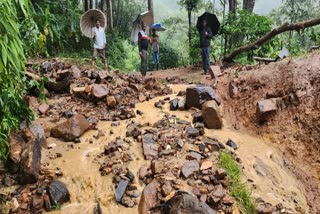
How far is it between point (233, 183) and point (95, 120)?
277 centimetres

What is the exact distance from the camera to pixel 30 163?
4.54m

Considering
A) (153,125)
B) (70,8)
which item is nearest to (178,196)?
(153,125)

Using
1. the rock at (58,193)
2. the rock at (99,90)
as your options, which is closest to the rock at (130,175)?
the rock at (58,193)

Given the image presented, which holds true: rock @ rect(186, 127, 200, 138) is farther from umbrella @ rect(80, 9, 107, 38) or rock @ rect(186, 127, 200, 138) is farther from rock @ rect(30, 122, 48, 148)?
umbrella @ rect(80, 9, 107, 38)

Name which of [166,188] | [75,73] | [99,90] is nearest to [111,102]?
[99,90]

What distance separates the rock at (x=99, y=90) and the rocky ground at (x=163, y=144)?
0.06 ft

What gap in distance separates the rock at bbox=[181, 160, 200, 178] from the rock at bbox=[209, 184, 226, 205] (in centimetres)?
41

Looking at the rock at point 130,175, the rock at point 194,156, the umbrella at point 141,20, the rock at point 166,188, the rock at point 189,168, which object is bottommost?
the rock at point 166,188

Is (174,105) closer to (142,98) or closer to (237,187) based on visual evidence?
(142,98)

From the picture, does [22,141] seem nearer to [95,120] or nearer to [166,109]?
[95,120]

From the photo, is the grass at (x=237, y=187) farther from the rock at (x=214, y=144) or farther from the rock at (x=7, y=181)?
the rock at (x=7, y=181)

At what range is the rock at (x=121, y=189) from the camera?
4.29 m

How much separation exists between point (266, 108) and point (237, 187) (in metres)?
2.07

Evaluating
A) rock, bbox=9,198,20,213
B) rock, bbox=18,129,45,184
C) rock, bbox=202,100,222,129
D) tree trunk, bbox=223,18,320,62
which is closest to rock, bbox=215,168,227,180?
rock, bbox=202,100,222,129
